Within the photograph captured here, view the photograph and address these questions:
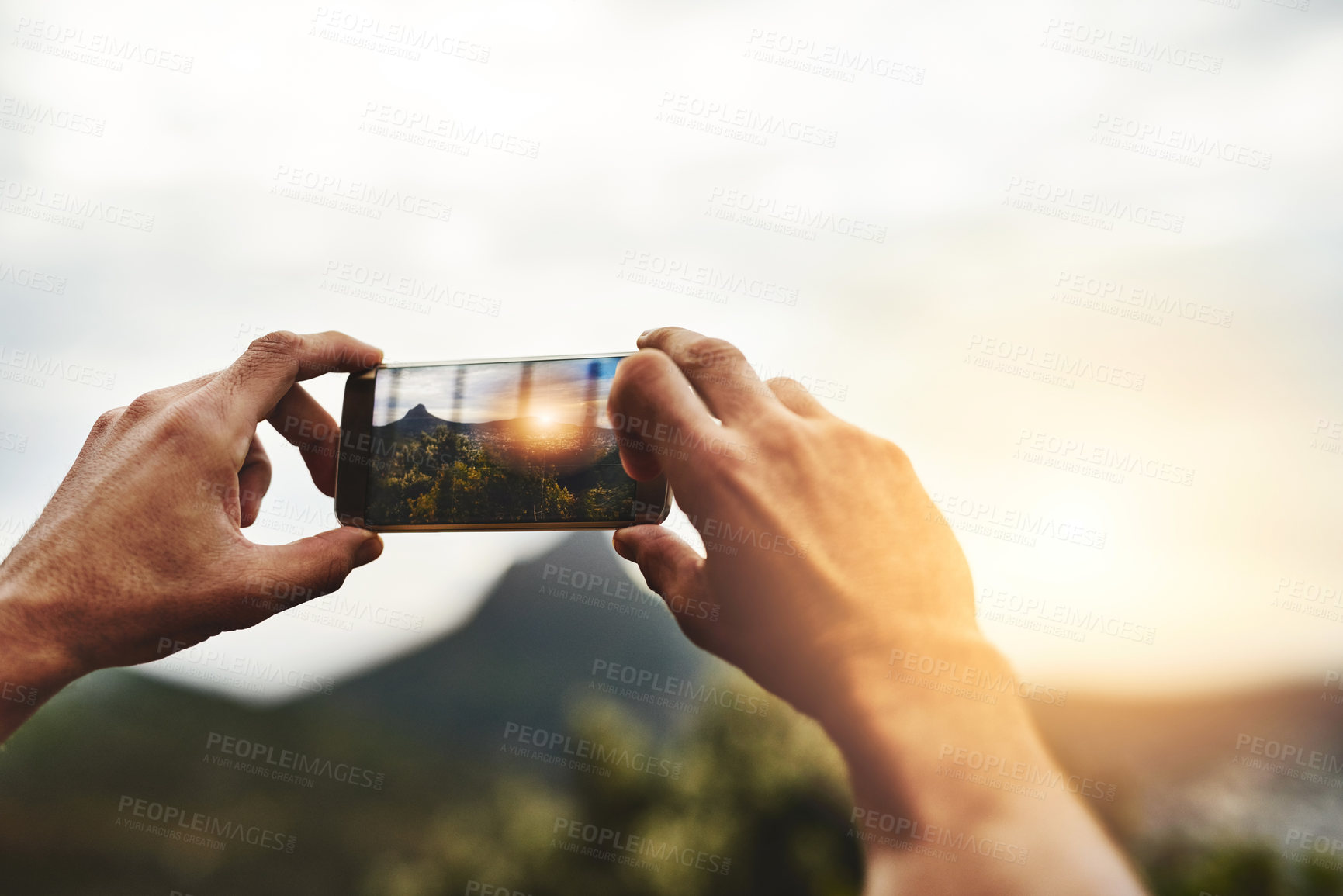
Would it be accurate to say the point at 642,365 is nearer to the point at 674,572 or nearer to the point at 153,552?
the point at 674,572

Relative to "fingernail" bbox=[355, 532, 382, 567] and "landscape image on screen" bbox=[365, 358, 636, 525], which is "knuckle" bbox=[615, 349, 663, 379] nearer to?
"landscape image on screen" bbox=[365, 358, 636, 525]

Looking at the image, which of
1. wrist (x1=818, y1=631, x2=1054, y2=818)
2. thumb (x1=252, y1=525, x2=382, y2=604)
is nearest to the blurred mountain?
thumb (x1=252, y1=525, x2=382, y2=604)

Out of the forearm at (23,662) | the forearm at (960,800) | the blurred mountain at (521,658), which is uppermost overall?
the forearm at (960,800)

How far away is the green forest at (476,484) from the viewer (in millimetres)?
2631

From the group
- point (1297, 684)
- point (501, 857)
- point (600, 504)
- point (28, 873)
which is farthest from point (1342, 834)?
point (28, 873)

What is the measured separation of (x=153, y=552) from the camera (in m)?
2.34

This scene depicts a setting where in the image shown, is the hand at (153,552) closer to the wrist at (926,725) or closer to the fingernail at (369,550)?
the fingernail at (369,550)

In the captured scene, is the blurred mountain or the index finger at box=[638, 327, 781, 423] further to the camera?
the blurred mountain

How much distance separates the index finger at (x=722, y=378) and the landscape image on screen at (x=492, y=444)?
41 centimetres

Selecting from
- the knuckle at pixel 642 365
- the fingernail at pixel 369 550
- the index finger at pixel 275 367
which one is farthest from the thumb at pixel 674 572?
the index finger at pixel 275 367

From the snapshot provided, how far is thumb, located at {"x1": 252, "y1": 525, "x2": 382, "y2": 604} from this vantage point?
2.46 metres

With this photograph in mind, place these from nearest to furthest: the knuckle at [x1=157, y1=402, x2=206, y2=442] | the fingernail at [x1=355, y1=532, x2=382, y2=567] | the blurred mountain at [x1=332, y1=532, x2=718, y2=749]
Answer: the knuckle at [x1=157, y1=402, x2=206, y2=442] < the fingernail at [x1=355, y1=532, x2=382, y2=567] < the blurred mountain at [x1=332, y1=532, x2=718, y2=749]

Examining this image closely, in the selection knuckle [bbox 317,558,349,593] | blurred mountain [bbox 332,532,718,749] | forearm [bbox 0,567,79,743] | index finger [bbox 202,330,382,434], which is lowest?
blurred mountain [bbox 332,532,718,749]

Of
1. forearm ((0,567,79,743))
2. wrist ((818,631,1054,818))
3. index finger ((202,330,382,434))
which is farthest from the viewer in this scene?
index finger ((202,330,382,434))
